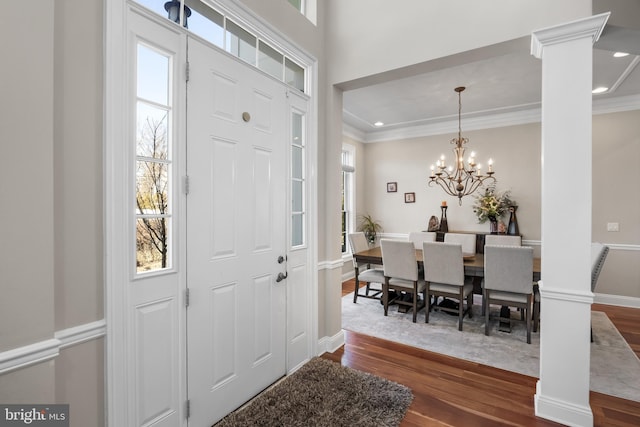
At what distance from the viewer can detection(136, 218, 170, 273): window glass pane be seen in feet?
4.93

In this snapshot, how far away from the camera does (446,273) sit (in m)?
3.48

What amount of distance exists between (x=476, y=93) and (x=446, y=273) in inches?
103

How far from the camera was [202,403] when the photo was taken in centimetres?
180

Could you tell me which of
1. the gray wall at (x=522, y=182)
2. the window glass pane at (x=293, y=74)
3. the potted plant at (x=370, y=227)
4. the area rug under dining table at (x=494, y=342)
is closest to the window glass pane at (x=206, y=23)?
the window glass pane at (x=293, y=74)

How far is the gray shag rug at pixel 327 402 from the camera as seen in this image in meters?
1.89

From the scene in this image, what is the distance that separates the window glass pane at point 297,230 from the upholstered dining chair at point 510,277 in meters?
2.01

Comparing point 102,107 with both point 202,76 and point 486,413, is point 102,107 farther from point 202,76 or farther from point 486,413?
point 486,413

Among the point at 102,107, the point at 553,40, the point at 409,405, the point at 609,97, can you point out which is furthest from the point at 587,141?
the point at 609,97

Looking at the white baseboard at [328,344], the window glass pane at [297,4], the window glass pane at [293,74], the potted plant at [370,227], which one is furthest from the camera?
the potted plant at [370,227]

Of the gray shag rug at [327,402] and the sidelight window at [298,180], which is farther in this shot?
the sidelight window at [298,180]

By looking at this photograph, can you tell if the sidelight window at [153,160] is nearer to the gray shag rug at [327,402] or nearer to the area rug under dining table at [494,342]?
the gray shag rug at [327,402]

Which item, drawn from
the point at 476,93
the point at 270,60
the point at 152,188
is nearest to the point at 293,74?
the point at 270,60

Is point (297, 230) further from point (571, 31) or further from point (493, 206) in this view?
point (493, 206)

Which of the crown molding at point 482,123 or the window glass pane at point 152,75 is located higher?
the crown molding at point 482,123
